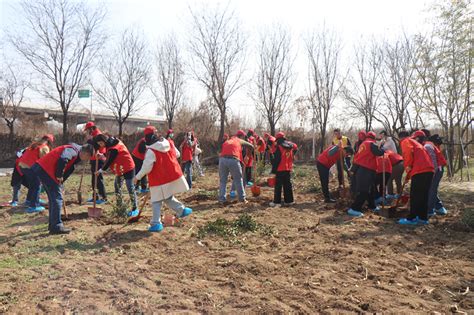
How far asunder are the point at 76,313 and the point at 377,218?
5707 mm

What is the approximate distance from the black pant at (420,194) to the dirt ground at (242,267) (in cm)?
32

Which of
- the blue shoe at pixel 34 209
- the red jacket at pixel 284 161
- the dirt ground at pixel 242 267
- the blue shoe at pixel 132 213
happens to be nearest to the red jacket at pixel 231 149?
the red jacket at pixel 284 161

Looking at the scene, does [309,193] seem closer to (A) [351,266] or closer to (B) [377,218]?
(B) [377,218]

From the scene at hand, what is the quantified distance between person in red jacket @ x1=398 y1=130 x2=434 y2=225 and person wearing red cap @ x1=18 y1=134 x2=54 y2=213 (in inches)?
291

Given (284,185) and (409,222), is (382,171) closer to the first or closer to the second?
(409,222)

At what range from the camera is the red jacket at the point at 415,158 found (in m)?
6.49

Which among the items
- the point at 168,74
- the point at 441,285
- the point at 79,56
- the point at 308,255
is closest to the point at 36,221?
the point at 308,255

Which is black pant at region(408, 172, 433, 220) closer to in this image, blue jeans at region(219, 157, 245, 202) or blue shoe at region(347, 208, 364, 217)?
blue shoe at region(347, 208, 364, 217)

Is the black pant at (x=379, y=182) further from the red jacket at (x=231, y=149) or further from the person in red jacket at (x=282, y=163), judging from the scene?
the red jacket at (x=231, y=149)

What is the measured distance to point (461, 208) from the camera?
26.7 feet

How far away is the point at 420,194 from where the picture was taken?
6.52m

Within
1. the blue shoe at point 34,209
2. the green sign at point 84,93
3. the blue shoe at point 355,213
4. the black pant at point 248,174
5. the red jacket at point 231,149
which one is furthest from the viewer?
the green sign at point 84,93

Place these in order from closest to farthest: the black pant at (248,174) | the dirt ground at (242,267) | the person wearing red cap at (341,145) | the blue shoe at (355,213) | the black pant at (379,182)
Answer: the dirt ground at (242,267) < the blue shoe at (355,213) < the black pant at (379,182) < the person wearing red cap at (341,145) < the black pant at (248,174)

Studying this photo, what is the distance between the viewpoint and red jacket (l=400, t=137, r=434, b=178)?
6.49m
